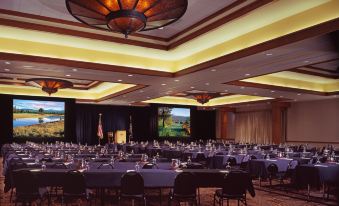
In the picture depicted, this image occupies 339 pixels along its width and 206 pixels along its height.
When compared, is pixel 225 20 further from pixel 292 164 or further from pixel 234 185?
pixel 292 164

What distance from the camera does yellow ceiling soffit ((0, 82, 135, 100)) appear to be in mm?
17469

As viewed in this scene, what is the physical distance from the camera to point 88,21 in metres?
5.59

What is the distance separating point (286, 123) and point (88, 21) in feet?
57.2

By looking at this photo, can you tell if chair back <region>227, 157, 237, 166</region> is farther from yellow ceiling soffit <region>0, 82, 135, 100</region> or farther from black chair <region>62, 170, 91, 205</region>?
yellow ceiling soffit <region>0, 82, 135, 100</region>

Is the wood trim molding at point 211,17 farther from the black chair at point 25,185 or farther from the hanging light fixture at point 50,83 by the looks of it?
the hanging light fixture at point 50,83

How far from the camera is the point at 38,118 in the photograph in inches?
774

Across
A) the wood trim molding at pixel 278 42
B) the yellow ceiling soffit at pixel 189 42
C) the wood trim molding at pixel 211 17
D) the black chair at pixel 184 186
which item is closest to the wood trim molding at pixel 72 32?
the yellow ceiling soffit at pixel 189 42

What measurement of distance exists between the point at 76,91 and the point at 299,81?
1218cm

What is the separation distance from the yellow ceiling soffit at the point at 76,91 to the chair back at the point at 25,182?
10.8 meters

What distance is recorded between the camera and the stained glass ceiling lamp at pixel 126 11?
15.6 ft

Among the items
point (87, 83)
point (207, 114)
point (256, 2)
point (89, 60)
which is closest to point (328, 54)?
point (256, 2)

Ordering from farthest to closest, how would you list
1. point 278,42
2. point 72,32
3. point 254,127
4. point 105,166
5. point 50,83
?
point 254,127 < point 50,83 < point 72,32 < point 278,42 < point 105,166

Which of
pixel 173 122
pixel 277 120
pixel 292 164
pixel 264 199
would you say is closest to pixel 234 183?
pixel 264 199

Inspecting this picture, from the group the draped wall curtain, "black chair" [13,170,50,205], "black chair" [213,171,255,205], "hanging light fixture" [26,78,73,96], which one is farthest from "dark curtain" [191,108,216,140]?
"black chair" [13,170,50,205]
